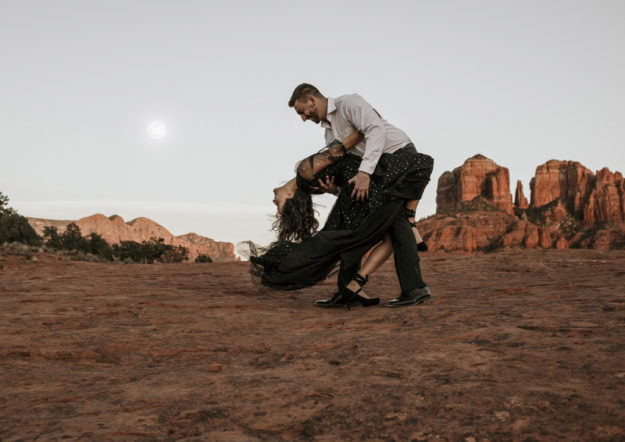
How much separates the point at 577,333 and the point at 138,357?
2530mm

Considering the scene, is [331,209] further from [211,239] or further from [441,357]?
[211,239]

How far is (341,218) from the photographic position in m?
4.55

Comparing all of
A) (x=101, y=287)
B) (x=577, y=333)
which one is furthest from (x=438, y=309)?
(x=101, y=287)

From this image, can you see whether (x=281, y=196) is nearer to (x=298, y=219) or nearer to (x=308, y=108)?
(x=298, y=219)

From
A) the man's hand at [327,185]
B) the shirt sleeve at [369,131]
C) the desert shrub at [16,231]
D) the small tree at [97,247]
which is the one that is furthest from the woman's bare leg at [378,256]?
the small tree at [97,247]

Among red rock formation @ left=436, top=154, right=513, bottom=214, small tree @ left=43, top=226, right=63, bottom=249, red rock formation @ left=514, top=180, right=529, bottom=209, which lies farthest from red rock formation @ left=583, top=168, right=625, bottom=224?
small tree @ left=43, top=226, right=63, bottom=249

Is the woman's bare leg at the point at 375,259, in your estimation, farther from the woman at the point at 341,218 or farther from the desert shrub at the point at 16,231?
the desert shrub at the point at 16,231

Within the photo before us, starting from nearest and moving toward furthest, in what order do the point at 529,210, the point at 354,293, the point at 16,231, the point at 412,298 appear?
1. the point at 412,298
2. the point at 354,293
3. the point at 16,231
4. the point at 529,210

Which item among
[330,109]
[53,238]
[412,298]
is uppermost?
[53,238]

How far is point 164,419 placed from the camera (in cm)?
181

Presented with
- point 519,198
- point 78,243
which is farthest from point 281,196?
point 519,198

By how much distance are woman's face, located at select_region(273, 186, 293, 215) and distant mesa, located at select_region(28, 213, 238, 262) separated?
110506 millimetres

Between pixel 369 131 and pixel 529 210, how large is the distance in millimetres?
100079

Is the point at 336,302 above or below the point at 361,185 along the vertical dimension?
below
